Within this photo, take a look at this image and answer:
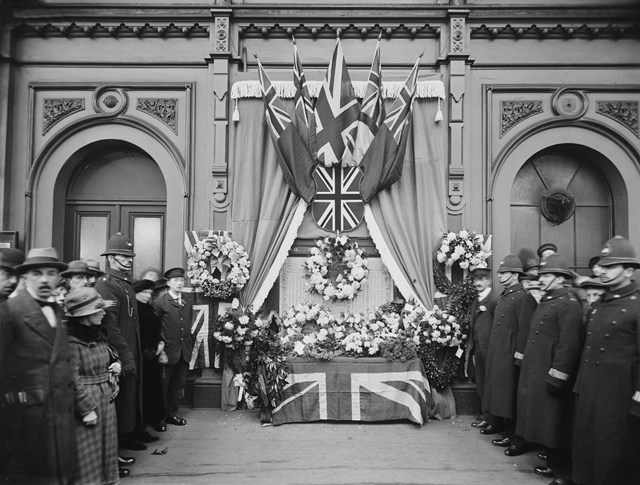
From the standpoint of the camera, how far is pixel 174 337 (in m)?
6.29

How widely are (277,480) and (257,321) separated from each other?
7.67 feet

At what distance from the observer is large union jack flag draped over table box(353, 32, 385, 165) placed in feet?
23.8

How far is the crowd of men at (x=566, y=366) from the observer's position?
4031 mm

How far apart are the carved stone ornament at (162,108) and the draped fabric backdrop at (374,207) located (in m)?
0.98

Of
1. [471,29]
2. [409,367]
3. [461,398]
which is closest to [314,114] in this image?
[471,29]

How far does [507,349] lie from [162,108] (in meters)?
5.76

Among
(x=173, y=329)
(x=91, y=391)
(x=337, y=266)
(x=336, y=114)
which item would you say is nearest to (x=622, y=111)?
(x=336, y=114)

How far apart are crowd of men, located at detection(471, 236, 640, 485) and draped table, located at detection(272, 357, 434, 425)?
0.83m

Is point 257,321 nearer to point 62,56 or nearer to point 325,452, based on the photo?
point 325,452

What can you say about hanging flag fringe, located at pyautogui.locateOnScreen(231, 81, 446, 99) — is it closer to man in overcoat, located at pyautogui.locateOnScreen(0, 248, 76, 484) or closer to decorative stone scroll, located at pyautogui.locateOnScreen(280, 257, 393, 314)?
decorative stone scroll, located at pyautogui.locateOnScreen(280, 257, 393, 314)

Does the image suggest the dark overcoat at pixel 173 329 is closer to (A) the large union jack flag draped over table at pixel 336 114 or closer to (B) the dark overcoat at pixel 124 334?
(B) the dark overcoat at pixel 124 334

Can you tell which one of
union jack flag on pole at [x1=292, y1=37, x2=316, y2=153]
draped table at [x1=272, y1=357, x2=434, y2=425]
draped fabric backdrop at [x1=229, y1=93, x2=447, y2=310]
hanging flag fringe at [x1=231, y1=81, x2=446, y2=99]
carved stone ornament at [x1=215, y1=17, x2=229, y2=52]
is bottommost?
draped table at [x1=272, y1=357, x2=434, y2=425]

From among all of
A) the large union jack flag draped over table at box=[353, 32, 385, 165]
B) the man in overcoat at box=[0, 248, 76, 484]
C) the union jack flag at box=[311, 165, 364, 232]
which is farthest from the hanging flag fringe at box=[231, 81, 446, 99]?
the man in overcoat at box=[0, 248, 76, 484]

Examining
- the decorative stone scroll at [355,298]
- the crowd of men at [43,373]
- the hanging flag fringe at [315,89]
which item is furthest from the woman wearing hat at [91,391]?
the hanging flag fringe at [315,89]
